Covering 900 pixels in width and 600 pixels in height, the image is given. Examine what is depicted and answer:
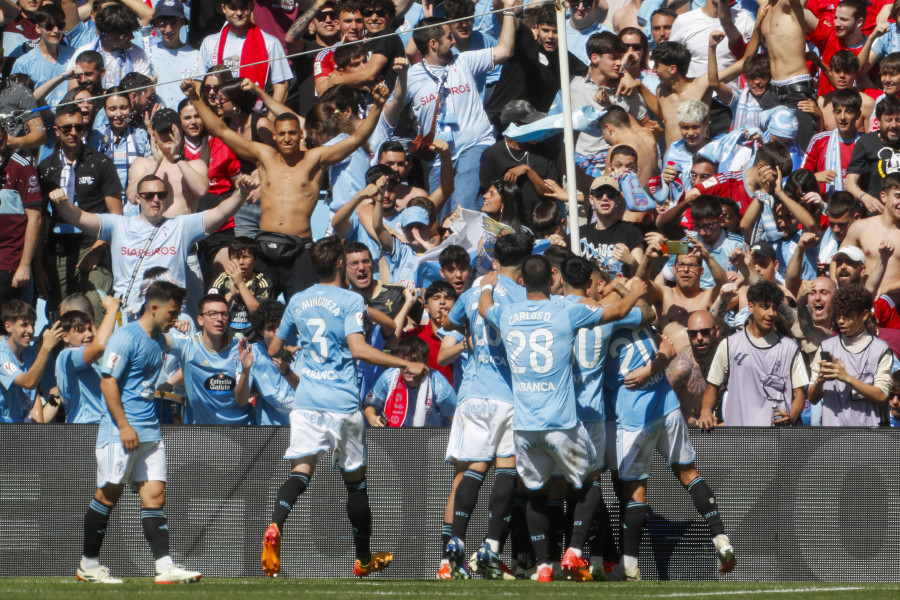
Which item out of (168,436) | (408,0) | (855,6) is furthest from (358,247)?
(855,6)

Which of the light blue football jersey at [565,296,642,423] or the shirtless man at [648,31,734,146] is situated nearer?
→ the light blue football jersey at [565,296,642,423]

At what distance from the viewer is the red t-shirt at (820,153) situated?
1195 cm

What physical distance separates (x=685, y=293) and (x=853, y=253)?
1363 millimetres

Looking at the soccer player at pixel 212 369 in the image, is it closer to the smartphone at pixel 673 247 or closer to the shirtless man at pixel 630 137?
the smartphone at pixel 673 247

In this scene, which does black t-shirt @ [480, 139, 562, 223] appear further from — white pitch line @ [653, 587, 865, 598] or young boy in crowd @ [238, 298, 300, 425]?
white pitch line @ [653, 587, 865, 598]

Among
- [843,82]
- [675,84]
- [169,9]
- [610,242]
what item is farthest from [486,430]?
[169,9]

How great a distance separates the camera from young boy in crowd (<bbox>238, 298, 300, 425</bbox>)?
10.2 m

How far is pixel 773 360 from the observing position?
968 cm

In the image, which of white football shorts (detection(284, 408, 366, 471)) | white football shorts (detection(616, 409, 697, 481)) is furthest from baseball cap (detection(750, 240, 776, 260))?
white football shorts (detection(284, 408, 366, 471))

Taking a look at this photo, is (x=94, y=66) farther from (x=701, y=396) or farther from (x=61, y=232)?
(x=701, y=396)

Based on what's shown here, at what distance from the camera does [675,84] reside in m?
13.0

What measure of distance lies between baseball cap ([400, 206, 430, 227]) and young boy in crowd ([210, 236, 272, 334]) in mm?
1322

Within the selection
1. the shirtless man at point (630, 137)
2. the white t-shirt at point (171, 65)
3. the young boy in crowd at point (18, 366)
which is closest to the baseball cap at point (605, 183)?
the shirtless man at point (630, 137)

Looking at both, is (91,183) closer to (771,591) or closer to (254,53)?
(254,53)
